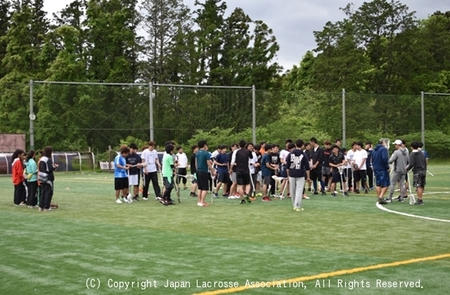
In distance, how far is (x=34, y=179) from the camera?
18812mm

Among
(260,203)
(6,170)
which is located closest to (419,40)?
(6,170)

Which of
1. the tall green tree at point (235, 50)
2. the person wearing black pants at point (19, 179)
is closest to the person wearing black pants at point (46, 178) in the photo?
the person wearing black pants at point (19, 179)

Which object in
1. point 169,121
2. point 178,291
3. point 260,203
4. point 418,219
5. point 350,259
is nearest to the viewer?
point 178,291

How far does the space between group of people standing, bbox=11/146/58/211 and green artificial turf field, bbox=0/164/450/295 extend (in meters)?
0.60

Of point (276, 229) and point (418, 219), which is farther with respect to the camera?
point (418, 219)

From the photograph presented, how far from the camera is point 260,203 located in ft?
64.4

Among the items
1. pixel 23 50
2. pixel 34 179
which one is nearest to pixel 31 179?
pixel 34 179

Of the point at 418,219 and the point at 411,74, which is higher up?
the point at 411,74

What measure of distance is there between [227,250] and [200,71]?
5931cm

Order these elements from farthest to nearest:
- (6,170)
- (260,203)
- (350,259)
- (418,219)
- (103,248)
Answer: (6,170), (260,203), (418,219), (103,248), (350,259)

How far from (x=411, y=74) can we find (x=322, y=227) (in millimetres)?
59837

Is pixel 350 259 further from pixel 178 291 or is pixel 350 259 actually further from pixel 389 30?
pixel 389 30

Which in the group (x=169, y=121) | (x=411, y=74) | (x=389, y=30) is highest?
(x=389, y=30)

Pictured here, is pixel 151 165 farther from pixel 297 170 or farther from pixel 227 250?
pixel 227 250
